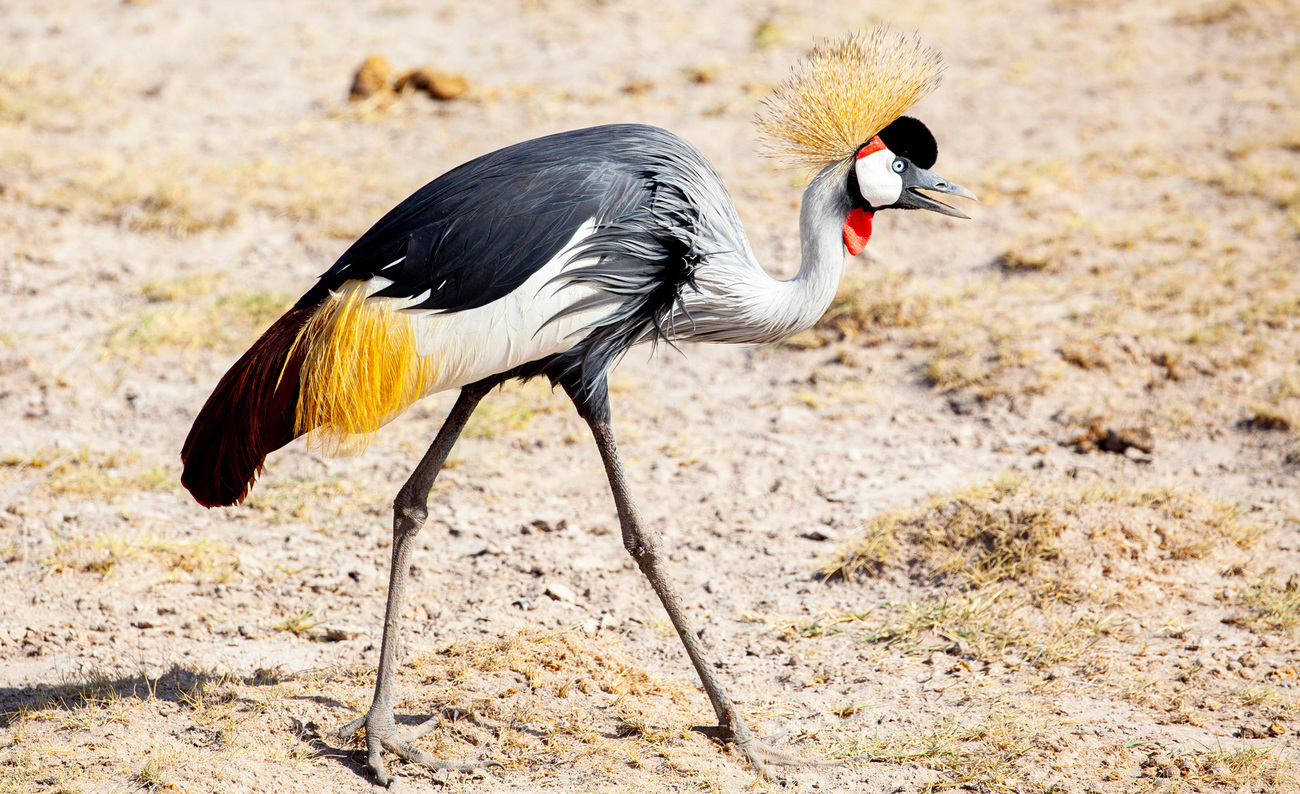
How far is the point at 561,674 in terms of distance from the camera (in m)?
3.26

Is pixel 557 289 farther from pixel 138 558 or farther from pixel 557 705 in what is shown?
pixel 138 558

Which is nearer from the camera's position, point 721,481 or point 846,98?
point 846,98

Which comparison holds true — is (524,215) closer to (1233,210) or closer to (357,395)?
(357,395)

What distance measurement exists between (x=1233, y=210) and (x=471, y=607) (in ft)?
16.6

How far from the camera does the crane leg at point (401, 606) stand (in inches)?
113

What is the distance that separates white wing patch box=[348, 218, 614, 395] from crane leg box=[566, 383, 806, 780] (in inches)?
8.2

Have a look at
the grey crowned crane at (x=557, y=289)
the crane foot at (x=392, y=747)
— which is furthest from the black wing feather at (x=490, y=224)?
the crane foot at (x=392, y=747)

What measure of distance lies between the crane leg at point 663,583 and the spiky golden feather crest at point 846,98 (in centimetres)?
91

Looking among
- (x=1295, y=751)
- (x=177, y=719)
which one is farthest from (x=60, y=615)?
(x=1295, y=751)

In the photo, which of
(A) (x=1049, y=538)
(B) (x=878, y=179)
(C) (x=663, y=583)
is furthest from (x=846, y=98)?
(A) (x=1049, y=538)

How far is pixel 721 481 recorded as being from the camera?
14.5 ft

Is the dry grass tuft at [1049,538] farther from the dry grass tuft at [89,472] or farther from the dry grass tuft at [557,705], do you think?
the dry grass tuft at [89,472]

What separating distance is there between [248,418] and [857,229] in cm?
174

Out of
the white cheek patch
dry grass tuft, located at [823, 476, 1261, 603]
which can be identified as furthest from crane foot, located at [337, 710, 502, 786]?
the white cheek patch
